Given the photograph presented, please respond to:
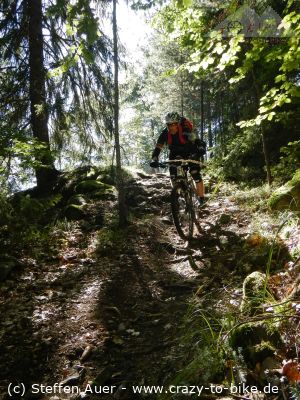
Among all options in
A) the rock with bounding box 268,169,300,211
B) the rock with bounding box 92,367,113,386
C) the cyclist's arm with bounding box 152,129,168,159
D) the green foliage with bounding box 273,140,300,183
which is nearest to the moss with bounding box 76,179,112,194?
the cyclist's arm with bounding box 152,129,168,159

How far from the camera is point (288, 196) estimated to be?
615 cm

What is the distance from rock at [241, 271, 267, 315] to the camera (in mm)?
3255

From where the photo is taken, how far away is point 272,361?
2.58 m

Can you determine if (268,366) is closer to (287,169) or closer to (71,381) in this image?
(71,381)

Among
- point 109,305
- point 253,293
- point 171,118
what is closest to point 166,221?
point 171,118

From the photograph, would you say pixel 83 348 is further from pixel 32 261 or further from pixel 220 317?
pixel 32 261

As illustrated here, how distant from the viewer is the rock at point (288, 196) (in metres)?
5.86

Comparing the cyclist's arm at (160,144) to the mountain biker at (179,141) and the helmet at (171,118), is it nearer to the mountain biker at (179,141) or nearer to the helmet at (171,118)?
the mountain biker at (179,141)

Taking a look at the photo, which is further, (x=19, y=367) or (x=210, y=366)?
(x=19, y=367)

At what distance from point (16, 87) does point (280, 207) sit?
9239 mm

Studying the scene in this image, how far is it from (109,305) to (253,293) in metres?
2.24

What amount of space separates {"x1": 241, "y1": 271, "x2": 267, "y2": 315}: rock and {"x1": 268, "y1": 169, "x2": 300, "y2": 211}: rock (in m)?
2.46

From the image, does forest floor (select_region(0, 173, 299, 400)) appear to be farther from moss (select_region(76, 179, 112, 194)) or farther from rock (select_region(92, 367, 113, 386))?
moss (select_region(76, 179, 112, 194))

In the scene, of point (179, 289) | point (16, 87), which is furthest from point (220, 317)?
point (16, 87)
